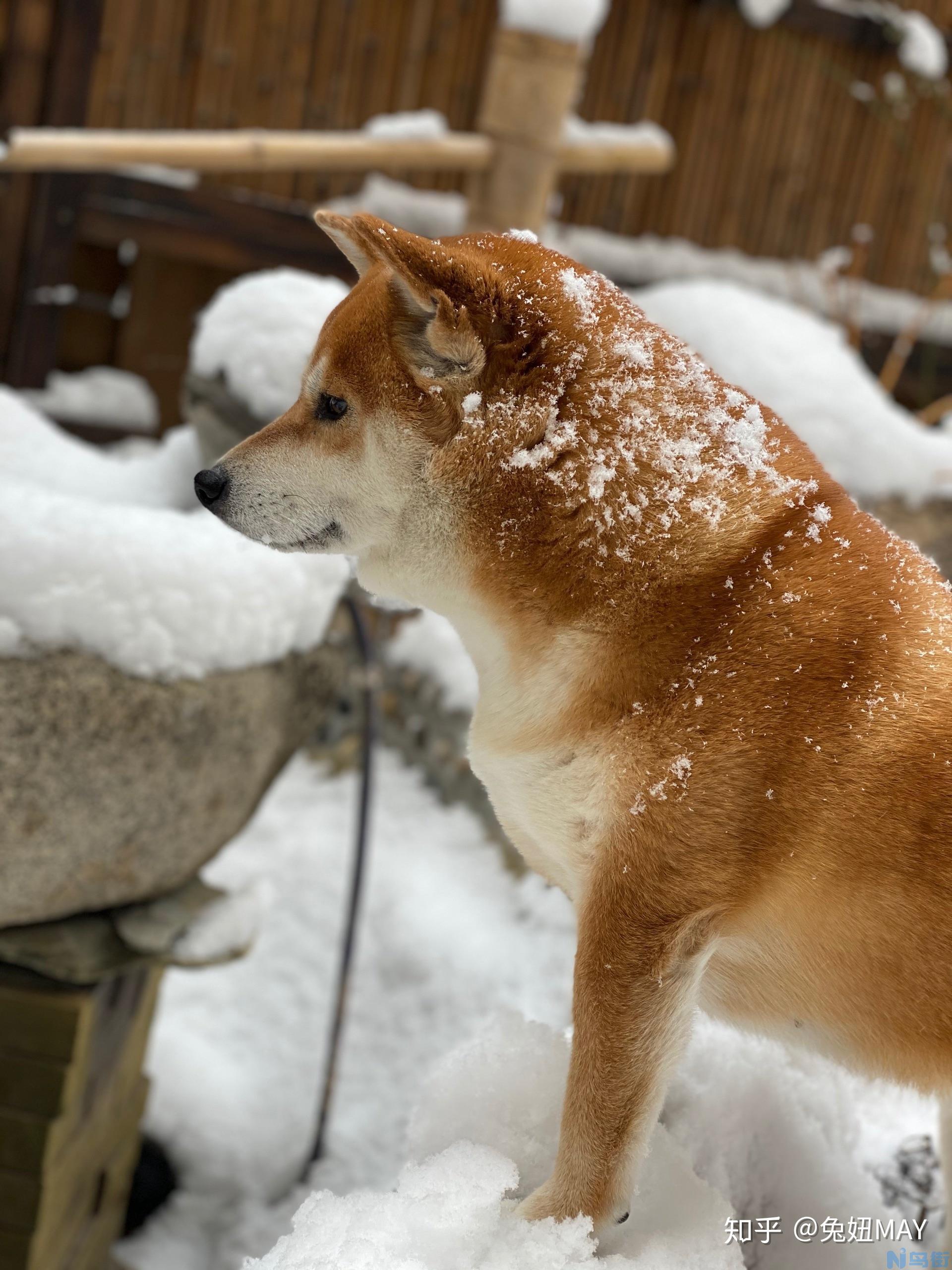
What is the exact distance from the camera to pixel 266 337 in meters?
2.38

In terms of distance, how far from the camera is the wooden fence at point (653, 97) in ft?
13.4

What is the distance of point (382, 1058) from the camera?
120 inches

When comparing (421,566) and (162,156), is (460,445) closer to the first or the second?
(421,566)

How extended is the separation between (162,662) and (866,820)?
3.88ft

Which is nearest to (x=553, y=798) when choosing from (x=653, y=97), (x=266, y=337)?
(x=266, y=337)

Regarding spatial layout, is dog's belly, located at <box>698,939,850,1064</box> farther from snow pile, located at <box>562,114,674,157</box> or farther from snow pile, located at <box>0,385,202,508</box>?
snow pile, located at <box>562,114,674,157</box>

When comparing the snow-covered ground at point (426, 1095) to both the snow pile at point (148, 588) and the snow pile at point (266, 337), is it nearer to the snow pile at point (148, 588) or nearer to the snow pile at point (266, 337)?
the snow pile at point (148, 588)

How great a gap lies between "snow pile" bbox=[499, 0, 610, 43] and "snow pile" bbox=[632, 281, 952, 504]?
803 mm

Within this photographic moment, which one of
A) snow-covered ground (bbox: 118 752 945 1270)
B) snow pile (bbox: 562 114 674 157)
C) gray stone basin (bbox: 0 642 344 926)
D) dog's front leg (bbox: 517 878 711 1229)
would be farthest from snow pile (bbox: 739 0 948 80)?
dog's front leg (bbox: 517 878 711 1229)

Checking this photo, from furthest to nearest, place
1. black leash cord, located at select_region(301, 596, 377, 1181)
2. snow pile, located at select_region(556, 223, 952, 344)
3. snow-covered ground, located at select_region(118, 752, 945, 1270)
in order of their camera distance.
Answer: snow pile, located at select_region(556, 223, 952, 344) < black leash cord, located at select_region(301, 596, 377, 1181) < snow-covered ground, located at select_region(118, 752, 945, 1270)

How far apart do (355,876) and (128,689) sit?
42.1 inches

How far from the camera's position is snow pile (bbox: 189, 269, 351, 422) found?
2.35 metres

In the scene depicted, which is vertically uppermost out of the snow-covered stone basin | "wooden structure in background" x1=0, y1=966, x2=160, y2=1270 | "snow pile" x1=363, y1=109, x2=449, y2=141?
"snow pile" x1=363, y1=109, x2=449, y2=141

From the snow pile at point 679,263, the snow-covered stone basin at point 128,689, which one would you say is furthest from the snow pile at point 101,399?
the snow-covered stone basin at point 128,689
